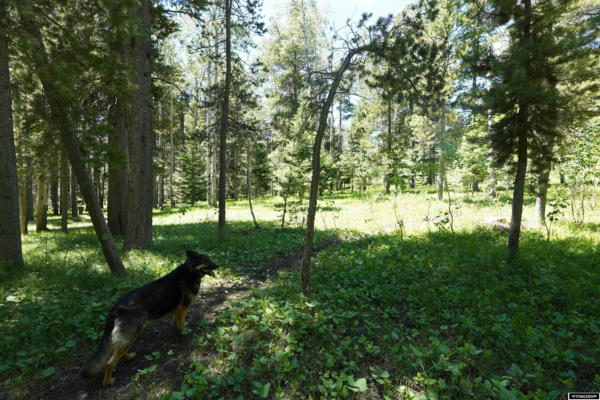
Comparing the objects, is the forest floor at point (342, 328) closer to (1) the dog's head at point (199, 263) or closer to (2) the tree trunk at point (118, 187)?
(1) the dog's head at point (199, 263)

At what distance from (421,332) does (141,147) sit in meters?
8.60

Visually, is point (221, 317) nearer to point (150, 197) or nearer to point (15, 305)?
point (15, 305)

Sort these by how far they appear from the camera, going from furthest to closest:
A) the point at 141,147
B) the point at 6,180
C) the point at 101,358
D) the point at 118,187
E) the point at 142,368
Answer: the point at 118,187 → the point at 141,147 → the point at 6,180 → the point at 142,368 → the point at 101,358

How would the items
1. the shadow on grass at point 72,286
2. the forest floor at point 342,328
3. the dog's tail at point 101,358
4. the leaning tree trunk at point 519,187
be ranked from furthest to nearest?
the leaning tree trunk at point 519,187
the shadow on grass at point 72,286
the forest floor at point 342,328
the dog's tail at point 101,358

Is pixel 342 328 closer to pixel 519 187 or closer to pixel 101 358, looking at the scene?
pixel 101 358

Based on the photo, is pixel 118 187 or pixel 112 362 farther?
pixel 118 187

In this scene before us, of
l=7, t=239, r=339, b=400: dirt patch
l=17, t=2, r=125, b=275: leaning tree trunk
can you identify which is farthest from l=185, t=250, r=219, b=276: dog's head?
l=17, t=2, r=125, b=275: leaning tree trunk

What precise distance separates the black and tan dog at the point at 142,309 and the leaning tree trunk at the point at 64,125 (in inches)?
120

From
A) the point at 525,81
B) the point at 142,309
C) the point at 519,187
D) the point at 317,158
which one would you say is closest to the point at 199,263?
the point at 142,309

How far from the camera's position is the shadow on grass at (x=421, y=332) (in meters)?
2.98

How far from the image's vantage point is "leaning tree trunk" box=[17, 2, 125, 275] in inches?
182

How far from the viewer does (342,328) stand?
4.01m

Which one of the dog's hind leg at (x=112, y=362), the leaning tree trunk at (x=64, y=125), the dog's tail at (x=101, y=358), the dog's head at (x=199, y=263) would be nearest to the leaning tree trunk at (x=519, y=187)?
the dog's head at (x=199, y=263)

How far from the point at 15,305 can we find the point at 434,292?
7.50m
